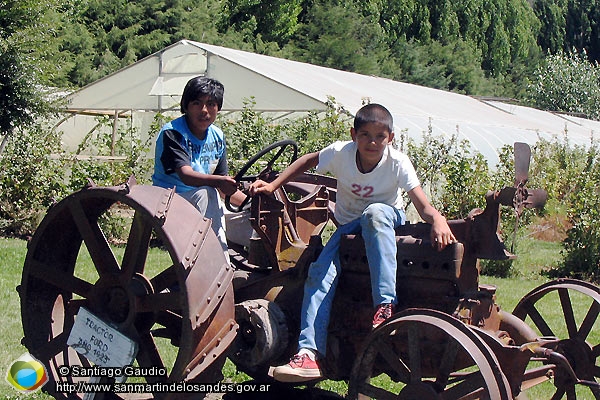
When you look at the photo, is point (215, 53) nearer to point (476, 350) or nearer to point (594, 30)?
point (476, 350)

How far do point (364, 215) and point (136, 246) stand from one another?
1.18m

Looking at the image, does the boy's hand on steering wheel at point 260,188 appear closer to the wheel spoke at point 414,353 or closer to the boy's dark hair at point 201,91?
the boy's dark hair at point 201,91

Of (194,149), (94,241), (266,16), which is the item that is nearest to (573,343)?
(194,149)

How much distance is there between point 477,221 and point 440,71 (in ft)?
151

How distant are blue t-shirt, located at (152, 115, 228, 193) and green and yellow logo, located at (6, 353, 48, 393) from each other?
3.90 ft

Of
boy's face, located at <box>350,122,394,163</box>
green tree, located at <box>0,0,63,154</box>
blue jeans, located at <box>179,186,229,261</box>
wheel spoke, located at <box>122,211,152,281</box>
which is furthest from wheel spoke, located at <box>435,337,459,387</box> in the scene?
green tree, located at <box>0,0,63,154</box>

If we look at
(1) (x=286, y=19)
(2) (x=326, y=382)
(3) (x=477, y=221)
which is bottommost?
(2) (x=326, y=382)

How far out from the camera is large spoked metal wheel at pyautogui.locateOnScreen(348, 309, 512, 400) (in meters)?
3.61

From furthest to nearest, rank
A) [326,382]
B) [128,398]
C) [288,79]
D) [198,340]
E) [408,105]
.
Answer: [408,105]
[288,79]
[326,382]
[128,398]
[198,340]

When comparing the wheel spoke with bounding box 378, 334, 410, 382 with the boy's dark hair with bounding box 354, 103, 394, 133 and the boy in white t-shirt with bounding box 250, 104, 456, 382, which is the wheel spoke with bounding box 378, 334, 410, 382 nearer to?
the boy in white t-shirt with bounding box 250, 104, 456, 382

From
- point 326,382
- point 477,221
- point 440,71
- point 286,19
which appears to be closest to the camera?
point 477,221

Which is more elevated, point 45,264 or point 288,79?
point 288,79

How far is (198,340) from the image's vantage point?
12.8ft

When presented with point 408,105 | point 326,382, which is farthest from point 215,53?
point 326,382
